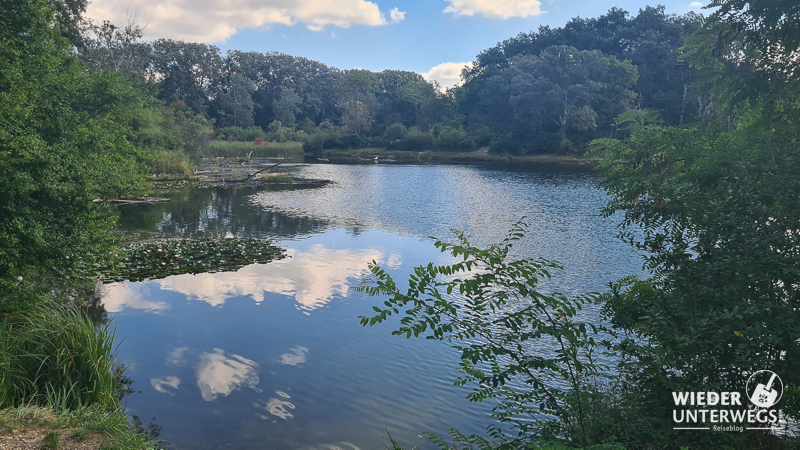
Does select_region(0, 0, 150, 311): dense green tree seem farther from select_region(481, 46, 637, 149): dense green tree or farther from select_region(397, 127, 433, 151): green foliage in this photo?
select_region(397, 127, 433, 151): green foliage

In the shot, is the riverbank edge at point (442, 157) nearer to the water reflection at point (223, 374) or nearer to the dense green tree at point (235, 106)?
the dense green tree at point (235, 106)

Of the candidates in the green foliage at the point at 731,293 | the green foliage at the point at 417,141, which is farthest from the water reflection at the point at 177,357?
the green foliage at the point at 417,141

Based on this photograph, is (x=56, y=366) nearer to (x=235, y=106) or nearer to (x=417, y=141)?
Answer: (x=417, y=141)

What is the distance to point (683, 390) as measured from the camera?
22.0 feet

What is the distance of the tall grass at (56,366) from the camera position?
26.8ft

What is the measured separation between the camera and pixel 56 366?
860 centimetres

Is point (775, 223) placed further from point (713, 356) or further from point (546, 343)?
point (546, 343)

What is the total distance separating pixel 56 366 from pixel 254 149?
75050 millimetres

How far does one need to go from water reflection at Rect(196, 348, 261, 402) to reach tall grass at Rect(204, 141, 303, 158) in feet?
198

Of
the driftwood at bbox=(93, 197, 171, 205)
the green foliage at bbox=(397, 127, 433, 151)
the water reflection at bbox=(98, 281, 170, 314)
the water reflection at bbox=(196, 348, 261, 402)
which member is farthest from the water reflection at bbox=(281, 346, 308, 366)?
the green foliage at bbox=(397, 127, 433, 151)

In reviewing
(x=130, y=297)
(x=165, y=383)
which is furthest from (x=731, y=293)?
(x=130, y=297)

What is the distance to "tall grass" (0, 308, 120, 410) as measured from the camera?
321 inches

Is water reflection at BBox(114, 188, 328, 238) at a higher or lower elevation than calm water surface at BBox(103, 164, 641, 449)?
higher

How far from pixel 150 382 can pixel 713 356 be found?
1047cm
